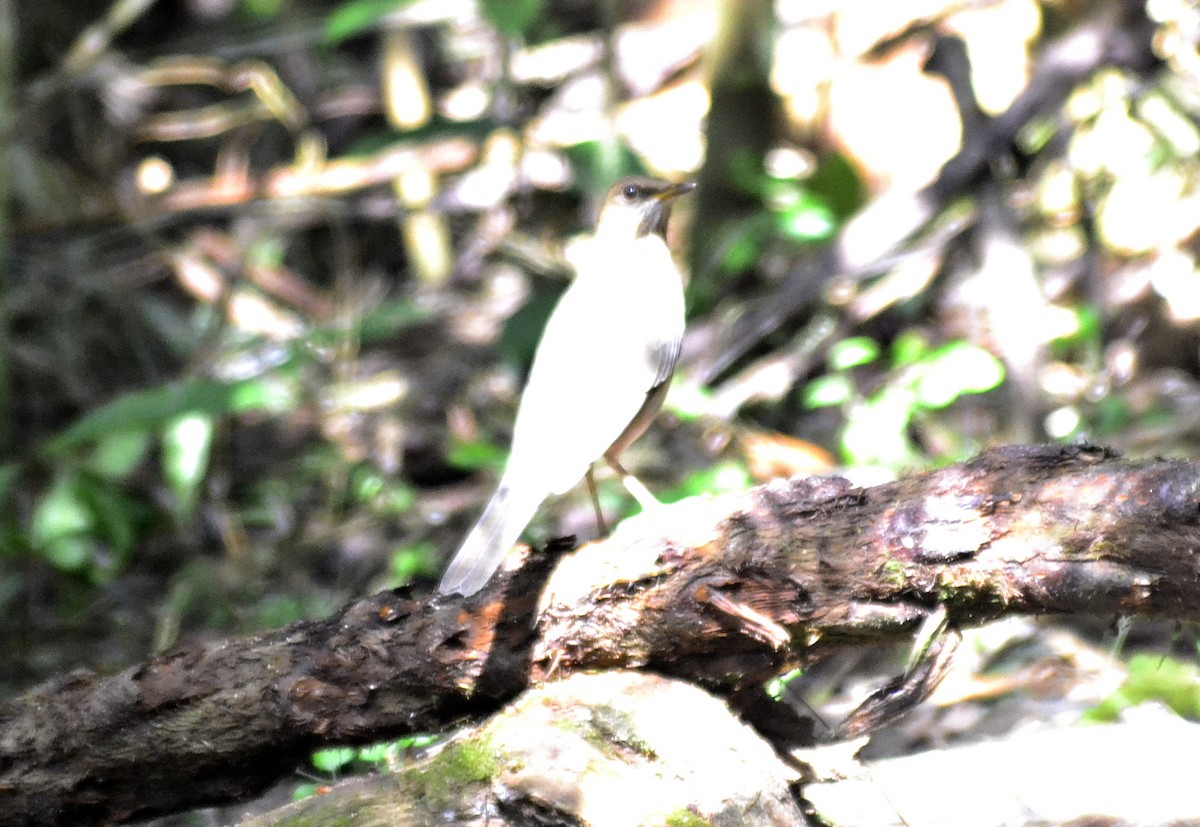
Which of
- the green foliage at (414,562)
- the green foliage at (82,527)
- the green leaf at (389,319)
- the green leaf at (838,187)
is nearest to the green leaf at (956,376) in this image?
the green leaf at (838,187)

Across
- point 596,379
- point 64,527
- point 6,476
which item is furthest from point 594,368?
point 64,527

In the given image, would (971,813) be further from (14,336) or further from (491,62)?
(491,62)

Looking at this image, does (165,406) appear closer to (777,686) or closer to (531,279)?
(531,279)

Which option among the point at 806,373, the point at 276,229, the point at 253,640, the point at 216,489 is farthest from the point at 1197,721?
the point at 276,229

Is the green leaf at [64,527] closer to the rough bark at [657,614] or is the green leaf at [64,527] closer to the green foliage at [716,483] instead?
the green foliage at [716,483]

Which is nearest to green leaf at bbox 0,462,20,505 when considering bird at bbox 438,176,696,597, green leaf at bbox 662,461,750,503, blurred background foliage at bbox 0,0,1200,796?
blurred background foliage at bbox 0,0,1200,796

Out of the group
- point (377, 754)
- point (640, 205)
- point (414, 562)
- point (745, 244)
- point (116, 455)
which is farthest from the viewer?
point (745, 244)
